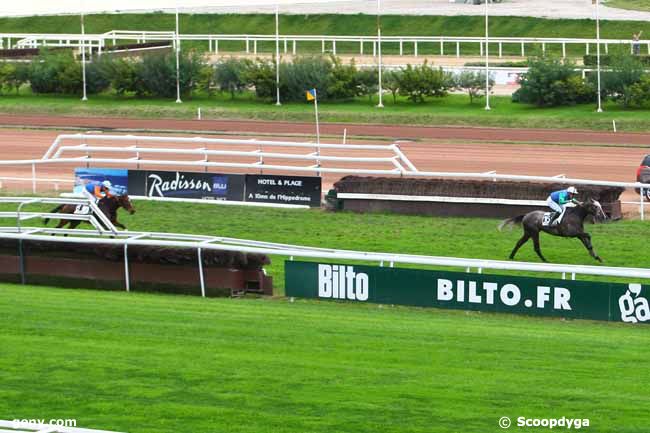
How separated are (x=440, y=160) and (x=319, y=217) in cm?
793

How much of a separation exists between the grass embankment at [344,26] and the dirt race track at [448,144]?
1207 cm

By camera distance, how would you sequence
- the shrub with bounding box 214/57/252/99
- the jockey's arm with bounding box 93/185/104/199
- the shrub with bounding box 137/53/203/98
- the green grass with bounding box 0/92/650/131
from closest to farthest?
1. the jockey's arm with bounding box 93/185/104/199
2. the green grass with bounding box 0/92/650/131
3. the shrub with bounding box 214/57/252/99
4. the shrub with bounding box 137/53/203/98

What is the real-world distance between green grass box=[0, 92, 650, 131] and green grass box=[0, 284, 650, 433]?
2109 centimetres

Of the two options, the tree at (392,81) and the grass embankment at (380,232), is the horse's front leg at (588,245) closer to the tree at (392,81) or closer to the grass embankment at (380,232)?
the grass embankment at (380,232)

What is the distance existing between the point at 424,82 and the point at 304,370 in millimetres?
27977

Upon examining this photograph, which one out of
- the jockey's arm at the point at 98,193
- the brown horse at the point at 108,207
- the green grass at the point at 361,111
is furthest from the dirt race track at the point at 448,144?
the brown horse at the point at 108,207

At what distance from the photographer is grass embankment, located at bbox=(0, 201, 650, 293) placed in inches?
698

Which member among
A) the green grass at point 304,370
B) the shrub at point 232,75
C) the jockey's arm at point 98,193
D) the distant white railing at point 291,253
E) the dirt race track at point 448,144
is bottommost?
the green grass at point 304,370

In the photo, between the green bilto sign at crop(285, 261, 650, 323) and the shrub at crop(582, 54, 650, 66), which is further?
the shrub at crop(582, 54, 650, 66)

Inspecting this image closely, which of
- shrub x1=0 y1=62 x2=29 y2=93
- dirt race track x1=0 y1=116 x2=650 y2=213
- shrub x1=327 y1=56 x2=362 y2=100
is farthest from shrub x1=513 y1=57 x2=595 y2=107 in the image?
shrub x1=0 y1=62 x2=29 y2=93

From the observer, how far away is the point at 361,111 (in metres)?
36.6

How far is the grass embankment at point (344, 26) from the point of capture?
167 ft

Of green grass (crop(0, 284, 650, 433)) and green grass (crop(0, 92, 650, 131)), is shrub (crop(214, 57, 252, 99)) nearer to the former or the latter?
green grass (crop(0, 92, 650, 131))

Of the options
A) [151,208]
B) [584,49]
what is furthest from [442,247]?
[584,49]
